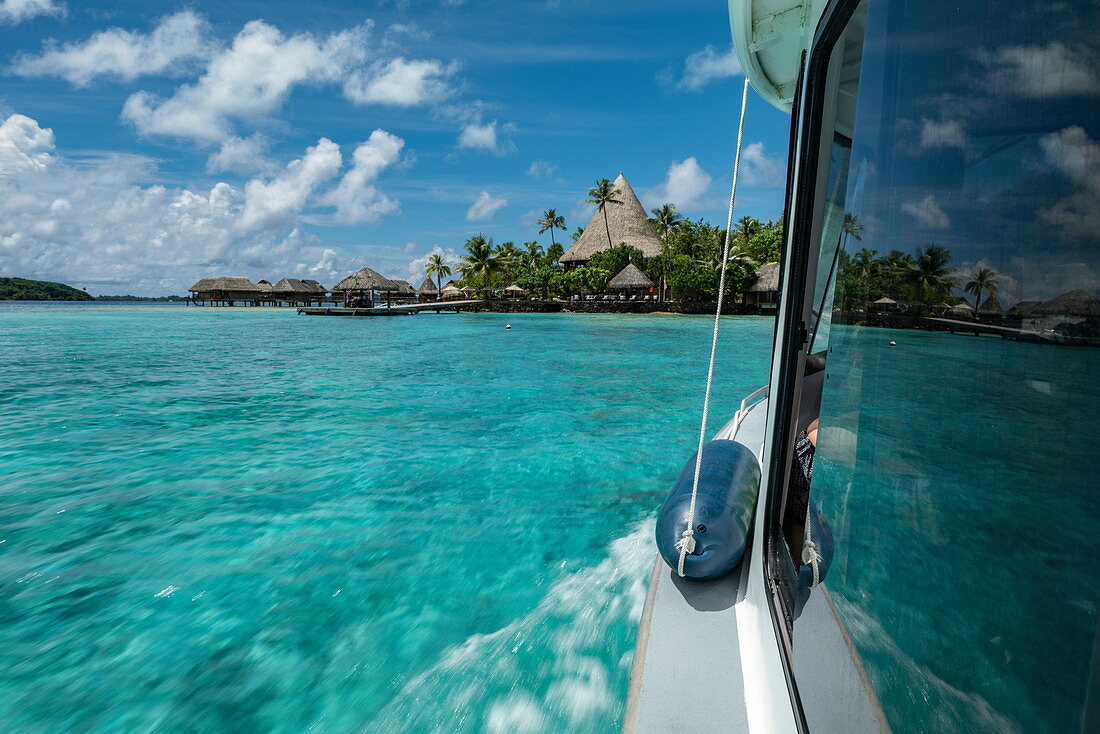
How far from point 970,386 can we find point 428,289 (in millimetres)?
58357

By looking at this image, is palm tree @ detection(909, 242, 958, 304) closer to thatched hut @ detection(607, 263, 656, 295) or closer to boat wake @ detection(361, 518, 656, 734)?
boat wake @ detection(361, 518, 656, 734)

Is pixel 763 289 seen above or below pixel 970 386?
above

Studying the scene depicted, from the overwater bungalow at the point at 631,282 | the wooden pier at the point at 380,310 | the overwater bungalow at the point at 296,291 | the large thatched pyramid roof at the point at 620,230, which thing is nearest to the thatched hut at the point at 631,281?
the overwater bungalow at the point at 631,282

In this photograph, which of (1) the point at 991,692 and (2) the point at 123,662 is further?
(2) the point at 123,662

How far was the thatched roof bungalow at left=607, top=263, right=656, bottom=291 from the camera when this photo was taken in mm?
41500

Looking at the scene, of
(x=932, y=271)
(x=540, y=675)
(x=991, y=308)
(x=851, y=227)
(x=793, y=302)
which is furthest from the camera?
(x=540, y=675)

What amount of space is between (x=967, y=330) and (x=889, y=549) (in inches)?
13.7

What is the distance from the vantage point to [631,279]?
41.7 meters

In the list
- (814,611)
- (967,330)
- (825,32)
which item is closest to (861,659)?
(814,611)

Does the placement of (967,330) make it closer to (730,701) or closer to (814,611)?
(814,611)

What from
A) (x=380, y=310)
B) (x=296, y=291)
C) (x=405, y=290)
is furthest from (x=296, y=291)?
(x=380, y=310)

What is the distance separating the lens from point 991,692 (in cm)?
52

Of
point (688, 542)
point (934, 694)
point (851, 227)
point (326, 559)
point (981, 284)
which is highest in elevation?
point (851, 227)

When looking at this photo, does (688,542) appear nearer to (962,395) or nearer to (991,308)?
(962,395)
